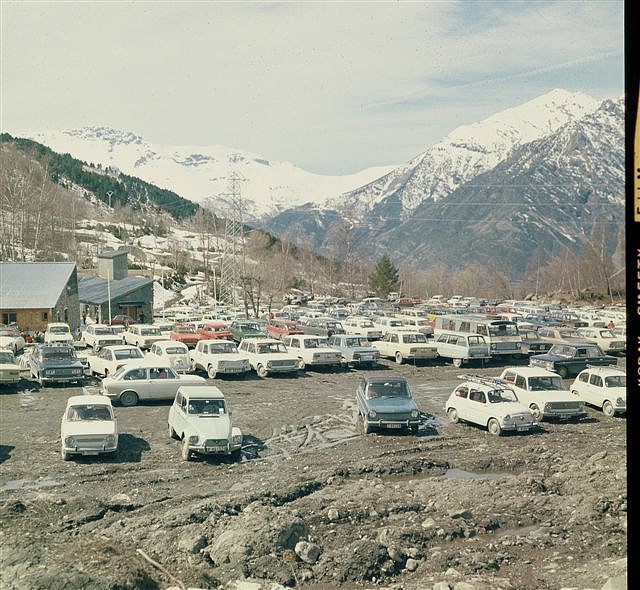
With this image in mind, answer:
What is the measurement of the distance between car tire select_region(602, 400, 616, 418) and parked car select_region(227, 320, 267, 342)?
2365 cm

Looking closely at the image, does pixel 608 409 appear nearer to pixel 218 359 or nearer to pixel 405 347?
pixel 405 347

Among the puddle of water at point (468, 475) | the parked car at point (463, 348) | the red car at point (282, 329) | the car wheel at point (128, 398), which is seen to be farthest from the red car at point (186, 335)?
the puddle of water at point (468, 475)

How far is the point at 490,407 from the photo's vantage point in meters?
21.5

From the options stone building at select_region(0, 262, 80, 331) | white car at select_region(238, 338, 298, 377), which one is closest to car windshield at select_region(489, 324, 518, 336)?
white car at select_region(238, 338, 298, 377)

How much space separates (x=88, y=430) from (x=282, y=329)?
90.5ft

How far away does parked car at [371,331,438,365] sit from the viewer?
35875 mm

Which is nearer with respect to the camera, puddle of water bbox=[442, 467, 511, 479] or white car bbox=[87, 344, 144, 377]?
puddle of water bbox=[442, 467, 511, 479]

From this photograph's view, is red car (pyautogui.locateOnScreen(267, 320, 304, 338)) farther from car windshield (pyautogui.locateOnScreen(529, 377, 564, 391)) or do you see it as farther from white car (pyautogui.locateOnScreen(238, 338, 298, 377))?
car windshield (pyautogui.locateOnScreen(529, 377, 564, 391))

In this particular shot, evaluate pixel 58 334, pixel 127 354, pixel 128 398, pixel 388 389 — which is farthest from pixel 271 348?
pixel 58 334

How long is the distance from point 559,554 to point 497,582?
6.01 feet

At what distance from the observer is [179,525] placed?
1347 centimetres

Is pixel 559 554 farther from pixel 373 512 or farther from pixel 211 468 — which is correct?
pixel 211 468

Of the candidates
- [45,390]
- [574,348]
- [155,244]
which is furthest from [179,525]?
[155,244]

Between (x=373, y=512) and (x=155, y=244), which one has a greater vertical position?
(x=155, y=244)
